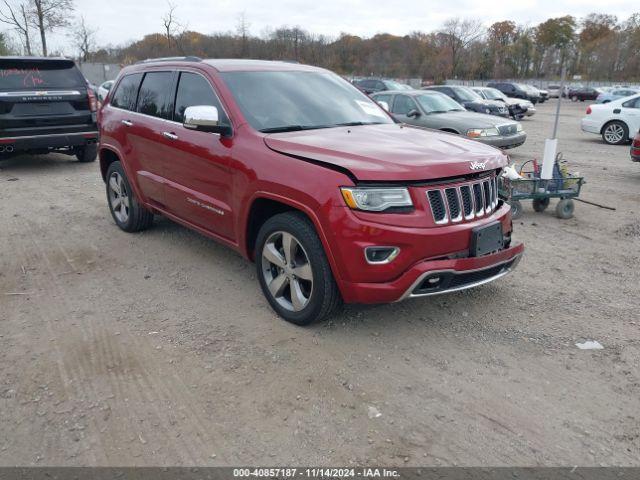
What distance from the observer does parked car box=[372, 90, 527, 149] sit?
1085 centimetres

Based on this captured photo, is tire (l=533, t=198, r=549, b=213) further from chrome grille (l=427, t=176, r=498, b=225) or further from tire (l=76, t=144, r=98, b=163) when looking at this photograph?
tire (l=76, t=144, r=98, b=163)

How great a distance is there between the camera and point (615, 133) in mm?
15234

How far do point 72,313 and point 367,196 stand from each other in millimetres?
2514

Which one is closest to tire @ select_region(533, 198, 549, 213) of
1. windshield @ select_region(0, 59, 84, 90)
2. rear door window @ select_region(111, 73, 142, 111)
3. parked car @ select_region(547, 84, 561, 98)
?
rear door window @ select_region(111, 73, 142, 111)

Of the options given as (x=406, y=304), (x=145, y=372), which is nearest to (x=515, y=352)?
(x=406, y=304)

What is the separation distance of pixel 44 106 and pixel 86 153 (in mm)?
1615

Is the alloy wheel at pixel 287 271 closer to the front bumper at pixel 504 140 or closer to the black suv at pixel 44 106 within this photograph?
the black suv at pixel 44 106

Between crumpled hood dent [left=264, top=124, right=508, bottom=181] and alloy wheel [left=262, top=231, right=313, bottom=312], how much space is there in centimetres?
64

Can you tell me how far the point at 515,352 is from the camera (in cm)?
359

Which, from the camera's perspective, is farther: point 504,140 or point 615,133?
point 615,133

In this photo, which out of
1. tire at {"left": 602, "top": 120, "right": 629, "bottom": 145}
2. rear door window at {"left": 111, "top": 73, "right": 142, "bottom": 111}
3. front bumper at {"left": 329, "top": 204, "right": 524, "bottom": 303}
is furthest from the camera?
tire at {"left": 602, "top": 120, "right": 629, "bottom": 145}

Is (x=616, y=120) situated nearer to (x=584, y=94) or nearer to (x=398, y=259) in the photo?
(x=398, y=259)

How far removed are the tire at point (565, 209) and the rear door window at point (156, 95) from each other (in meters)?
4.97

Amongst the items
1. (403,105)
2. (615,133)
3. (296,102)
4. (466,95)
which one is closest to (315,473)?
(296,102)
